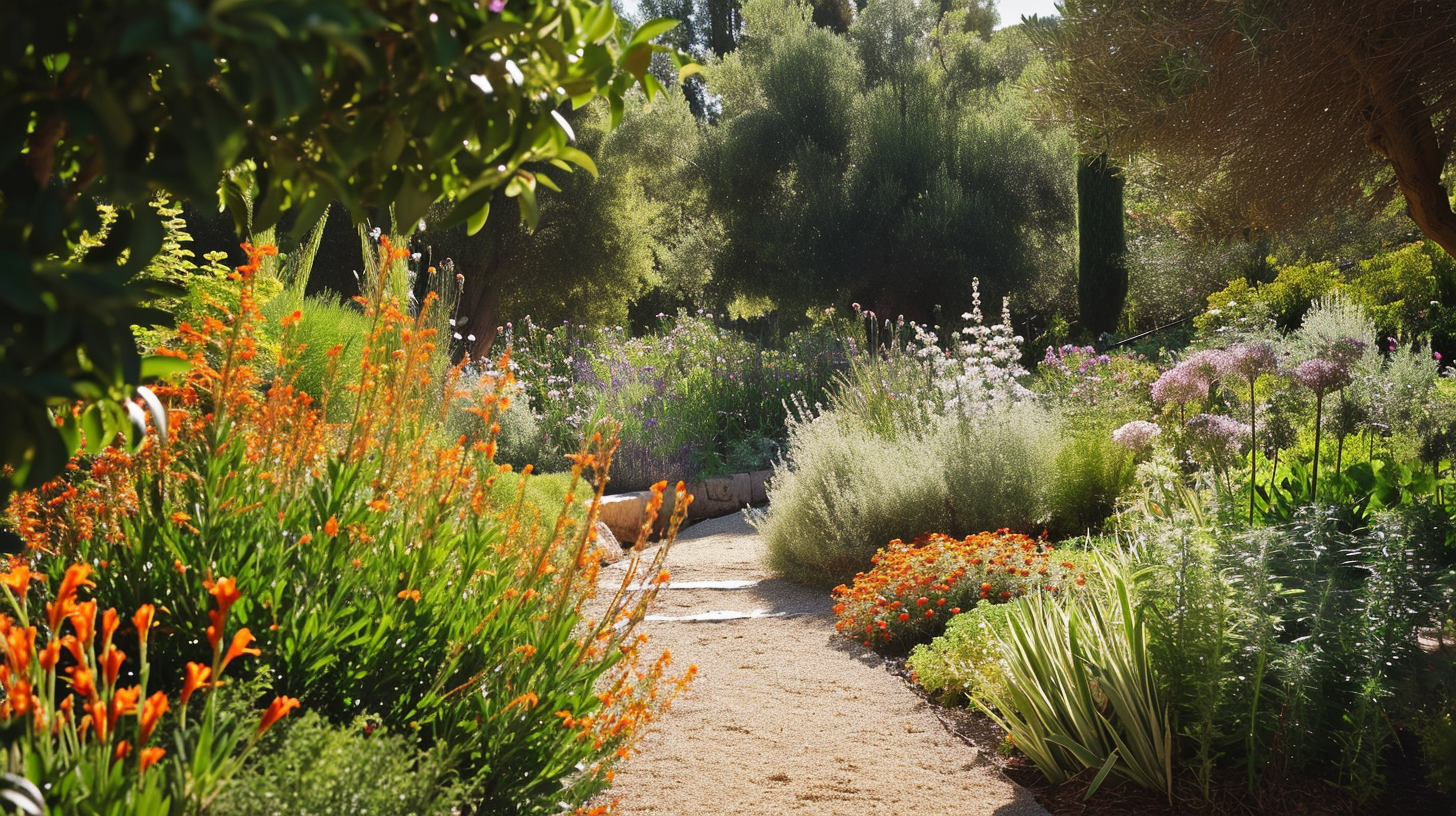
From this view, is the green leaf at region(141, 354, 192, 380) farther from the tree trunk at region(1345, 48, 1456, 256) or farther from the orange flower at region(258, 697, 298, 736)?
the tree trunk at region(1345, 48, 1456, 256)

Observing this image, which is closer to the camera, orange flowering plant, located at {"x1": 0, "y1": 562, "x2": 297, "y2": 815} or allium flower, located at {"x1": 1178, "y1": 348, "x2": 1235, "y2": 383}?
orange flowering plant, located at {"x1": 0, "y1": 562, "x2": 297, "y2": 815}

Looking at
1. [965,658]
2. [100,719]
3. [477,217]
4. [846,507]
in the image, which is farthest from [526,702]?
[846,507]

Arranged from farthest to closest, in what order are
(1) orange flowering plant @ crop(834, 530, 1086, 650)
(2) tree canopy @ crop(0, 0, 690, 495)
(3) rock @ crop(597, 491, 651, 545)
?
(3) rock @ crop(597, 491, 651, 545), (1) orange flowering plant @ crop(834, 530, 1086, 650), (2) tree canopy @ crop(0, 0, 690, 495)

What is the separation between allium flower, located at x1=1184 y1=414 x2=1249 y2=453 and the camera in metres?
4.77

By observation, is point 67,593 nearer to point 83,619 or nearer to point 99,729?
point 83,619

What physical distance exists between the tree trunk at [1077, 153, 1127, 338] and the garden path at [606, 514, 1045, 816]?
40.1 ft

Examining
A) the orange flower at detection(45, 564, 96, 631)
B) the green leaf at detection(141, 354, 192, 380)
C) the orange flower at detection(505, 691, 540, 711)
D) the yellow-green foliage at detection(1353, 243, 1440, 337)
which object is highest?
the yellow-green foliage at detection(1353, 243, 1440, 337)

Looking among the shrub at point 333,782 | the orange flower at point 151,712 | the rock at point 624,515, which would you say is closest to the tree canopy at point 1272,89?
the shrub at point 333,782

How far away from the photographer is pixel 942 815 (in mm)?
2738

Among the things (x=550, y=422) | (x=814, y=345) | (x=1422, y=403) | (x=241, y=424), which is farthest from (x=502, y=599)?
(x=814, y=345)

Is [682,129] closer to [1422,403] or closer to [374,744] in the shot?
[1422,403]

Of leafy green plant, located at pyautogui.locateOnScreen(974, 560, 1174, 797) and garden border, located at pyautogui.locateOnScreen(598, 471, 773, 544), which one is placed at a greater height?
leafy green plant, located at pyautogui.locateOnScreen(974, 560, 1174, 797)

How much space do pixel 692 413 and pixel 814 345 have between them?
2.73 m

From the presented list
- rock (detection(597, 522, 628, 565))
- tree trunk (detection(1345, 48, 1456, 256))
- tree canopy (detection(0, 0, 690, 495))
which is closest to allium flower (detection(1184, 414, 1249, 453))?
tree trunk (detection(1345, 48, 1456, 256))
